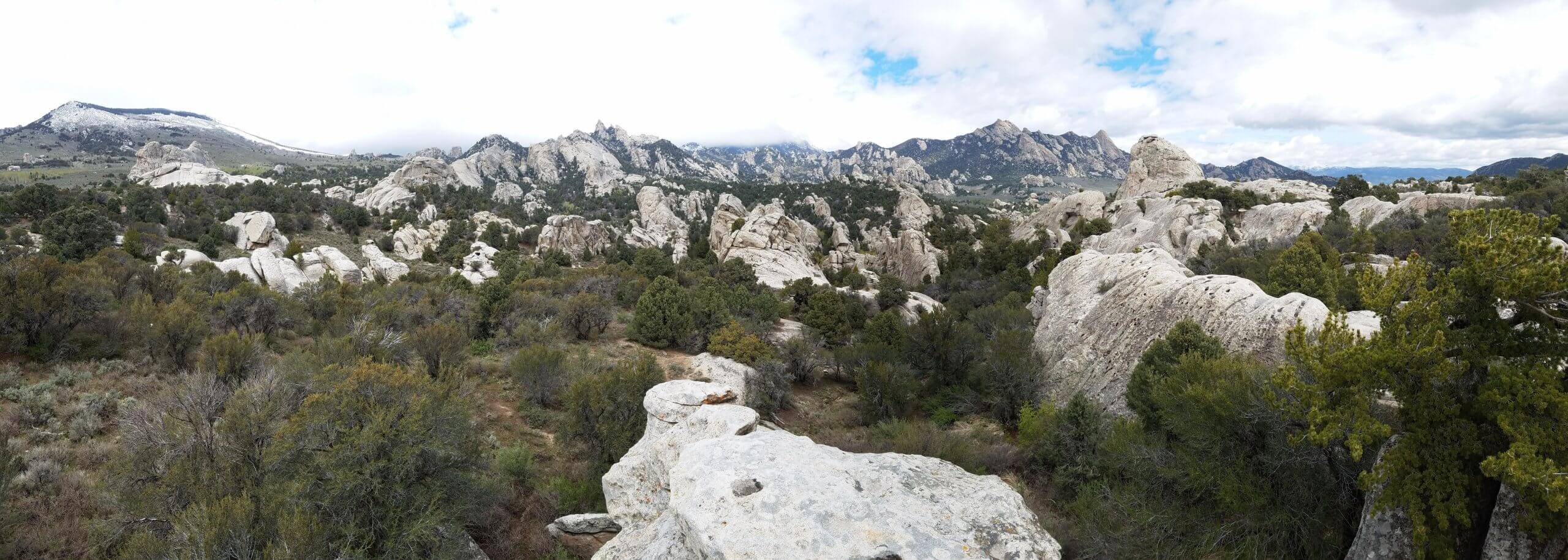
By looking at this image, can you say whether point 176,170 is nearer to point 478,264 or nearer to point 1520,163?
point 478,264

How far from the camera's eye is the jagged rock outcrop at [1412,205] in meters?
30.7

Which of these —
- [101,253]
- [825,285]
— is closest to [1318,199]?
[825,285]

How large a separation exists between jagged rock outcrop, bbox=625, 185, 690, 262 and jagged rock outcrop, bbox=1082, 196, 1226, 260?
44.1 m

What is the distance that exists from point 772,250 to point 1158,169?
52.5 meters

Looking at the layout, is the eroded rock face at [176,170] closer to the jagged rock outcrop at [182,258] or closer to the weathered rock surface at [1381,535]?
the jagged rock outcrop at [182,258]

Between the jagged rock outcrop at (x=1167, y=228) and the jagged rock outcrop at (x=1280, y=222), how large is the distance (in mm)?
1752

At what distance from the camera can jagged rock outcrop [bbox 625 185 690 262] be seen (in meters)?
74.4

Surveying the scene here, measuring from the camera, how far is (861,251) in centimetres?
7538

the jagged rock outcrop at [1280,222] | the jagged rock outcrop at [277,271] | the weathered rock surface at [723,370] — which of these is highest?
the jagged rock outcrop at [1280,222]

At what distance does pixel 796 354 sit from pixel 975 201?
442ft

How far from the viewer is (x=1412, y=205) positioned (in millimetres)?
32844

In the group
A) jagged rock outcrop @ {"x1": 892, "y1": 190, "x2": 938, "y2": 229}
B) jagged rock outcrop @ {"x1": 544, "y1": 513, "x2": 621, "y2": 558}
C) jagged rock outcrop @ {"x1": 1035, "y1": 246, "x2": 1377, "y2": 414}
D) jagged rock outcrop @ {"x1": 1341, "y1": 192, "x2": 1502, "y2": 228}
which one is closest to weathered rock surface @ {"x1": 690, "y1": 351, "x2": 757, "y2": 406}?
jagged rock outcrop @ {"x1": 544, "y1": 513, "x2": 621, "y2": 558}

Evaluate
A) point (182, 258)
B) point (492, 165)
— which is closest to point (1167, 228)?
point (182, 258)

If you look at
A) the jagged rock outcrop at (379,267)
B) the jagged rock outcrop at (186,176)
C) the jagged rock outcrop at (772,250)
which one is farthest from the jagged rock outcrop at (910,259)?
the jagged rock outcrop at (186,176)
